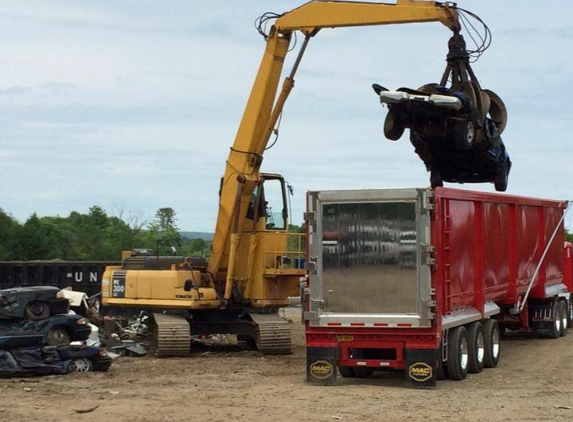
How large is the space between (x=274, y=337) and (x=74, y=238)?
1497 inches

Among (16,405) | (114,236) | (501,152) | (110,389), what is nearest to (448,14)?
(501,152)

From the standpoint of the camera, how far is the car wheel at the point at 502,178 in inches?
746

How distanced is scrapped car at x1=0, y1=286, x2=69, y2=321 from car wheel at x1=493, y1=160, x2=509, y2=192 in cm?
781

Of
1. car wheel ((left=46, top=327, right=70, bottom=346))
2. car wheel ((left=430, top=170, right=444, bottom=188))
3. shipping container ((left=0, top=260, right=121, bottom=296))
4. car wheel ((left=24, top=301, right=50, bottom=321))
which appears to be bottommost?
car wheel ((left=46, top=327, right=70, bottom=346))

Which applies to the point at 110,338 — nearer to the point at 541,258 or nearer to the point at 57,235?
the point at 541,258

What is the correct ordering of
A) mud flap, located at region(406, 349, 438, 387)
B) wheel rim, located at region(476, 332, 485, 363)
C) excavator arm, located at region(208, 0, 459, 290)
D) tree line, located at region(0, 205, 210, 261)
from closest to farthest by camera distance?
mud flap, located at region(406, 349, 438, 387) → wheel rim, located at region(476, 332, 485, 363) → excavator arm, located at region(208, 0, 459, 290) → tree line, located at region(0, 205, 210, 261)

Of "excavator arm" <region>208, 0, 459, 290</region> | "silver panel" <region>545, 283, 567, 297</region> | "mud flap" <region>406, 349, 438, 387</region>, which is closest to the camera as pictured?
"mud flap" <region>406, 349, 438, 387</region>

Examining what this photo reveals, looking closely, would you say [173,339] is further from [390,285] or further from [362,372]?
[390,285]

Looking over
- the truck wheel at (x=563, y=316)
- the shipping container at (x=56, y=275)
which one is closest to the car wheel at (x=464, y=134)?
the truck wheel at (x=563, y=316)

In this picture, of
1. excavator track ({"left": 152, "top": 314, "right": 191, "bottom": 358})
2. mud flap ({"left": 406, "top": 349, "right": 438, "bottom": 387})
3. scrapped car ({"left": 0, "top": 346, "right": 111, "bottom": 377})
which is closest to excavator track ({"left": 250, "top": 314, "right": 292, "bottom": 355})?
excavator track ({"left": 152, "top": 314, "right": 191, "bottom": 358})

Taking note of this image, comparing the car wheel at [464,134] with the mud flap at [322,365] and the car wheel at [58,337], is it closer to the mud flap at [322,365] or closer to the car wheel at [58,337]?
the mud flap at [322,365]

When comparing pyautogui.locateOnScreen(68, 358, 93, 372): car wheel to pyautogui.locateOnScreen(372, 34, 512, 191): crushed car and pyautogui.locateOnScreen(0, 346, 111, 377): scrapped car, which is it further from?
pyautogui.locateOnScreen(372, 34, 512, 191): crushed car

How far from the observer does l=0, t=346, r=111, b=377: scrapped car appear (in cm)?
1588

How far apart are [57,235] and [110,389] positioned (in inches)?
1617
